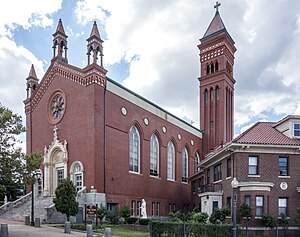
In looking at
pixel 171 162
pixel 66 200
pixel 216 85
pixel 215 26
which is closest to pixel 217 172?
pixel 66 200

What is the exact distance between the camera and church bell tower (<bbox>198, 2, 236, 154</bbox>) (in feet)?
191

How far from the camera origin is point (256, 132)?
95.3 feet

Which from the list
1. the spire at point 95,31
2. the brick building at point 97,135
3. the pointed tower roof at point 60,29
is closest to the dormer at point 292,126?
the brick building at point 97,135

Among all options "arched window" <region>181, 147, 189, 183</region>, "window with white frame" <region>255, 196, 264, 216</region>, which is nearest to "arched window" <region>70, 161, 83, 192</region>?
"window with white frame" <region>255, 196, 264, 216</region>

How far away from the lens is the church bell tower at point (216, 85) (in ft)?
191

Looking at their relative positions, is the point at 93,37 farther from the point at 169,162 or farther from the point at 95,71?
the point at 169,162

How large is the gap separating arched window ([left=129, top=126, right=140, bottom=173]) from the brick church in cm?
11

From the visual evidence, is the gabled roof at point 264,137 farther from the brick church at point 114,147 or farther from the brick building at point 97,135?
the brick building at point 97,135

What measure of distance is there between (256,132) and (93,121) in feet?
49.3

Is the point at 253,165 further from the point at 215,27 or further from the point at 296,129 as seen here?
the point at 215,27

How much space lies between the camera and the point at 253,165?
27.1 meters

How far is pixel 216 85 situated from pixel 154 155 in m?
19.1

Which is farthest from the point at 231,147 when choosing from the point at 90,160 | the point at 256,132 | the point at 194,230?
the point at 90,160

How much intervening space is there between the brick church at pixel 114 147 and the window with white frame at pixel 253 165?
0.08 m
